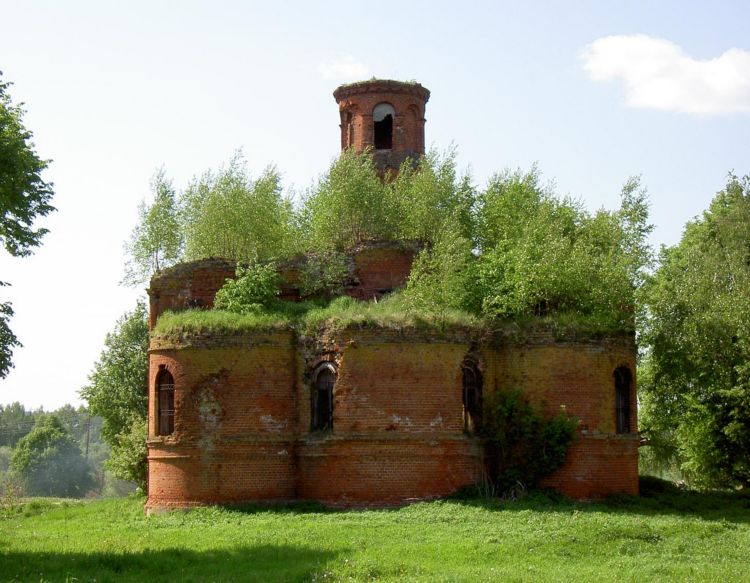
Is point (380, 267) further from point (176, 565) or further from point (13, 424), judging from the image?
point (13, 424)

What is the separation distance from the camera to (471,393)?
86.4ft

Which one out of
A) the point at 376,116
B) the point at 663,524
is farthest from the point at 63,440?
the point at 663,524

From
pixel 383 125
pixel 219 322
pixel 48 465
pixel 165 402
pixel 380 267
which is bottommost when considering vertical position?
pixel 48 465

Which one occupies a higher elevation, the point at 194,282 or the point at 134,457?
the point at 194,282

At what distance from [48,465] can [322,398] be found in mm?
49640

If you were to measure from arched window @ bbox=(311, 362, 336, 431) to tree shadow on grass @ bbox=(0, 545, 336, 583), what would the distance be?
21.5 ft

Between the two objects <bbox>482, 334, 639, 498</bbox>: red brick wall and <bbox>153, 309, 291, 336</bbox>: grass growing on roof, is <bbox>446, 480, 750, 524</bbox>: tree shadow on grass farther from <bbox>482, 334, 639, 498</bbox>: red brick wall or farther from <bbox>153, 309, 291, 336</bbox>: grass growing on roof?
<bbox>153, 309, 291, 336</bbox>: grass growing on roof

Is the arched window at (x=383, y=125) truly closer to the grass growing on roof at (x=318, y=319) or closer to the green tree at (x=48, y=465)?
the grass growing on roof at (x=318, y=319)

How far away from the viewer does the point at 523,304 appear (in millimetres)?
26453

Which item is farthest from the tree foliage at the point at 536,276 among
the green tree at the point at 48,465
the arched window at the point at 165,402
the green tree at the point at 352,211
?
the green tree at the point at 48,465

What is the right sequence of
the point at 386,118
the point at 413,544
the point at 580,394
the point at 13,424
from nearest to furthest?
the point at 413,544 < the point at 580,394 < the point at 386,118 < the point at 13,424

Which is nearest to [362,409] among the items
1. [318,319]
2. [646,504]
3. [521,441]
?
[318,319]

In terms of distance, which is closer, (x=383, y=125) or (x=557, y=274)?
(x=557, y=274)

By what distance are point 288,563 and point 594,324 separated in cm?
1137
